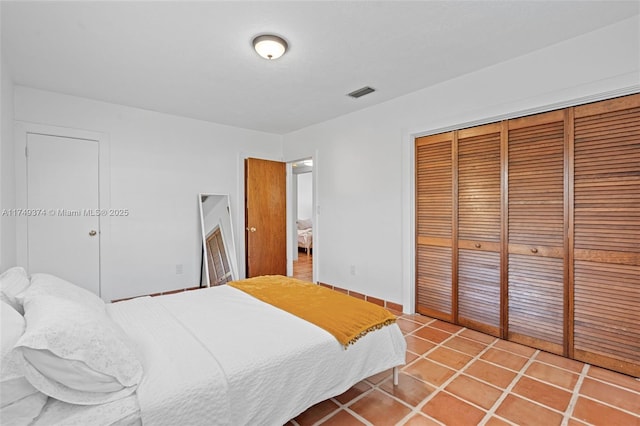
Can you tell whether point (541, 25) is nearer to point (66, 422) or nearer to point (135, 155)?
point (66, 422)

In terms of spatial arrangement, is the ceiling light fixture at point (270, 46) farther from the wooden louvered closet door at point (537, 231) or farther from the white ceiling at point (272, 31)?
the wooden louvered closet door at point (537, 231)

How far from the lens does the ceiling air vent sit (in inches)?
128

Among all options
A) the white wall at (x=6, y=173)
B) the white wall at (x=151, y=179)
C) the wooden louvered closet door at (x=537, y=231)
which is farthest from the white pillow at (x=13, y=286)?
the wooden louvered closet door at (x=537, y=231)

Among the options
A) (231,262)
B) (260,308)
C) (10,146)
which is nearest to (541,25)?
(260,308)

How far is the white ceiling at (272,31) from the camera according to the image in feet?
6.35

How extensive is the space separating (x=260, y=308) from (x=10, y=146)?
2.90 meters

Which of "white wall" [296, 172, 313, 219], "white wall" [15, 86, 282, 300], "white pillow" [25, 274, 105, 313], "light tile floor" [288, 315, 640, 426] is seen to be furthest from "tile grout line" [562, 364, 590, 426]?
"white wall" [296, 172, 313, 219]

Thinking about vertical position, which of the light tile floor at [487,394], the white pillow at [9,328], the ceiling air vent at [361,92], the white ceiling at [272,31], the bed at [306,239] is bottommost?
the light tile floor at [487,394]

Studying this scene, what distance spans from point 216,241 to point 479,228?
11.1 feet

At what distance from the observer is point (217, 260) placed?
439cm

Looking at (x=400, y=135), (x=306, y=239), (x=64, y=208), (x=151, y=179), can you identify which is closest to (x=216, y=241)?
(x=151, y=179)

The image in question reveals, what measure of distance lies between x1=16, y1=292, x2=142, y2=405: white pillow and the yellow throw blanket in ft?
3.25

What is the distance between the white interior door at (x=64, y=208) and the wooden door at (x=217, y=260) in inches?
50.6

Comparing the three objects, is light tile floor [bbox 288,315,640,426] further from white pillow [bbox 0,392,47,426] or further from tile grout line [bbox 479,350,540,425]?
white pillow [bbox 0,392,47,426]
